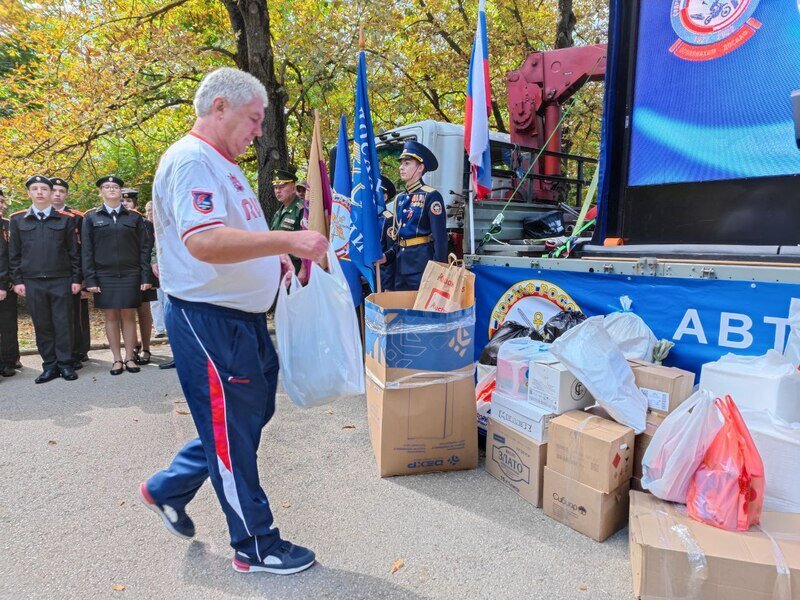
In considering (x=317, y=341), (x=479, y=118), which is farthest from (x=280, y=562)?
(x=479, y=118)

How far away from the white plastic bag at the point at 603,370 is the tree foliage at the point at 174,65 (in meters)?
6.78

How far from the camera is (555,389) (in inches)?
110

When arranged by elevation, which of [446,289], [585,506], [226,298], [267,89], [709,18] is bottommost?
[585,506]

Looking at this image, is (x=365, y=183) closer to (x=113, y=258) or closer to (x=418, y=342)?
(x=418, y=342)

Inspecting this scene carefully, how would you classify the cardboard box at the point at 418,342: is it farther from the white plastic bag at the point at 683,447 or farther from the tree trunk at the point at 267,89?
the tree trunk at the point at 267,89

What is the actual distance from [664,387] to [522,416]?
0.74 m

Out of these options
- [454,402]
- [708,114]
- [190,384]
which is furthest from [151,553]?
[708,114]

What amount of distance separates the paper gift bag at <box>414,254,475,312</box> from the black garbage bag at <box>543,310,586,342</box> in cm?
63

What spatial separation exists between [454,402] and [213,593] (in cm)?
156

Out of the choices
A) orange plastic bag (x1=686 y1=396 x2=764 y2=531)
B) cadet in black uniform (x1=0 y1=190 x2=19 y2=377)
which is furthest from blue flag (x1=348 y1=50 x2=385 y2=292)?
cadet in black uniform (x1=0 y1=190 x2=19 y2=377)

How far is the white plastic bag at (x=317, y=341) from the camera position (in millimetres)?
2299

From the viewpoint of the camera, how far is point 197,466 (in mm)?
2352

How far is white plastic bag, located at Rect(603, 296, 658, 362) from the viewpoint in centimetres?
323

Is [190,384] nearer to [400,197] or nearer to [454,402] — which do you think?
[454,402]
